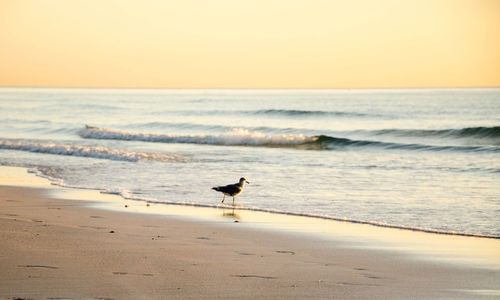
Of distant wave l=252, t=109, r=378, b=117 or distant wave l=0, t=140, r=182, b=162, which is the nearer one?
distant wave l=0, t=140, r=182, b=162

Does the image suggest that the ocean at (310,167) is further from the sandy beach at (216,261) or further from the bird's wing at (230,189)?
the sandy beach at (216,261)

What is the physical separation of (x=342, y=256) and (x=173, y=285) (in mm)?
2430

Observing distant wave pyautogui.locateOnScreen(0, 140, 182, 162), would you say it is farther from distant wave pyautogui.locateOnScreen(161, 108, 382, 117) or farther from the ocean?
distant wave pyautogui.locateOnScreen(161, 108, 382, 117)

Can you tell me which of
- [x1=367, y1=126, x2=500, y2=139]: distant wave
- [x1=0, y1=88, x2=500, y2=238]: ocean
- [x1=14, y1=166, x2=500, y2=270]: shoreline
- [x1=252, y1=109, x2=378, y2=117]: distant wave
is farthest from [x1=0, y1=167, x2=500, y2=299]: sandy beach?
[x1=252, y1=109, x2=378, y2=117]: distant wave

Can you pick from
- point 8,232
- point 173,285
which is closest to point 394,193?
point 8,232

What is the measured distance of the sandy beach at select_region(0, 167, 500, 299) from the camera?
712cm

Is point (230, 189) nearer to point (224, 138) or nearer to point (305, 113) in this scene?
point (224, 138)

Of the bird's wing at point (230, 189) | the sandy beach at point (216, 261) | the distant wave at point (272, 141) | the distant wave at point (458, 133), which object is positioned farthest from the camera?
the distant wave at point (458, 133)

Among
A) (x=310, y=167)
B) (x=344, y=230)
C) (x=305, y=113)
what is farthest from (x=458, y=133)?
(x=344, y=230)

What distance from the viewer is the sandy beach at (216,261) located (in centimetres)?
712

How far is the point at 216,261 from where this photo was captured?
8.47 metres

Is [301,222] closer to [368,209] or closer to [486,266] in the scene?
[368,209]

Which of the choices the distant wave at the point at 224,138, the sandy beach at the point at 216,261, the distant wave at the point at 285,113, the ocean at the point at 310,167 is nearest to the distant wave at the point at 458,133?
the ocean at the point at 310,167

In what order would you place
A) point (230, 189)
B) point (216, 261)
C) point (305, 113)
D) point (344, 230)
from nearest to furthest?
point (216, 261) → point (344, 230) → point (230, 189) → point (305, 113)
